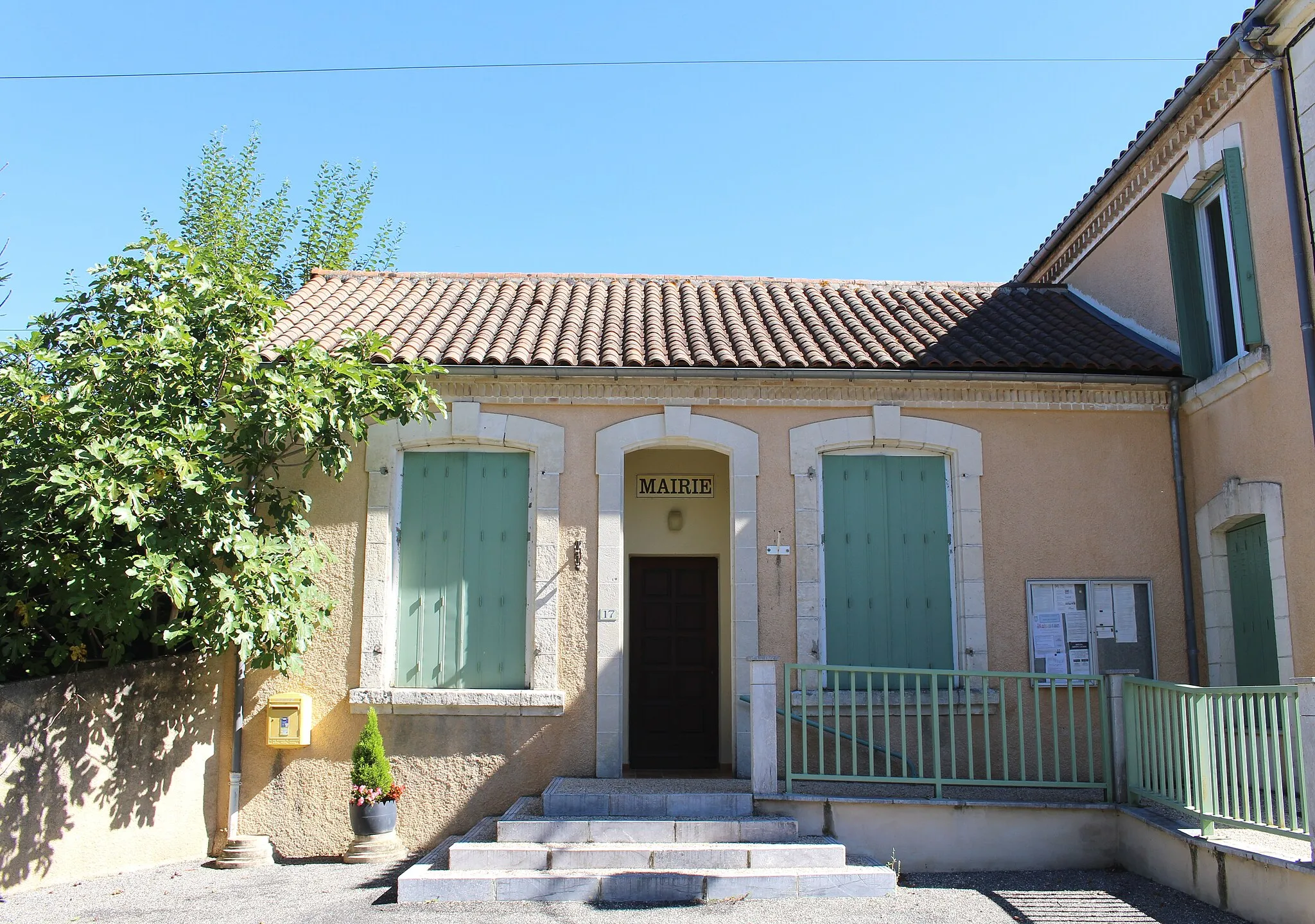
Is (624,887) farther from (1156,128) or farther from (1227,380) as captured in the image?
(1156,128)

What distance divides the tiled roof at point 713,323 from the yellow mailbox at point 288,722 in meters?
2.80

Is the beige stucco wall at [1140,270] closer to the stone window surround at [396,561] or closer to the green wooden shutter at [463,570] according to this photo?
the stone window surround at [396,561]

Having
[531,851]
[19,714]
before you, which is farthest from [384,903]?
[19,714]

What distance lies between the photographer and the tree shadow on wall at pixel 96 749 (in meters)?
6.91

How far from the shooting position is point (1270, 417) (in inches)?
311

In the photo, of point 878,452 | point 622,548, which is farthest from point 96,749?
point 878,452

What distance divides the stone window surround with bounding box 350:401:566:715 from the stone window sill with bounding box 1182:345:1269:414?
541 centimetres

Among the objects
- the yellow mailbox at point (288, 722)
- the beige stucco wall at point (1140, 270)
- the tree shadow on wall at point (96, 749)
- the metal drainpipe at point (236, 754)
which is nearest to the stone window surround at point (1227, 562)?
the beige stucco wall at point (1140, 270)

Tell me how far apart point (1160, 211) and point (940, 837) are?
614 centimetres

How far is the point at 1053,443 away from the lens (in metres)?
8.99

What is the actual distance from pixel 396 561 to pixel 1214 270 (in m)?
7.49

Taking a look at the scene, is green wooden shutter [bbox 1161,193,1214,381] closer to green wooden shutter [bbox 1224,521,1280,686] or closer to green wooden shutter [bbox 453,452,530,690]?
green wooden shutter [bbox 1224,521,1280,686]

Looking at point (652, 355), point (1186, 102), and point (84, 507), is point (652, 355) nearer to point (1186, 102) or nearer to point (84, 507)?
point (84, 507)

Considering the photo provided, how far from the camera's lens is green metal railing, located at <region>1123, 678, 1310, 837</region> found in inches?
A: 232
